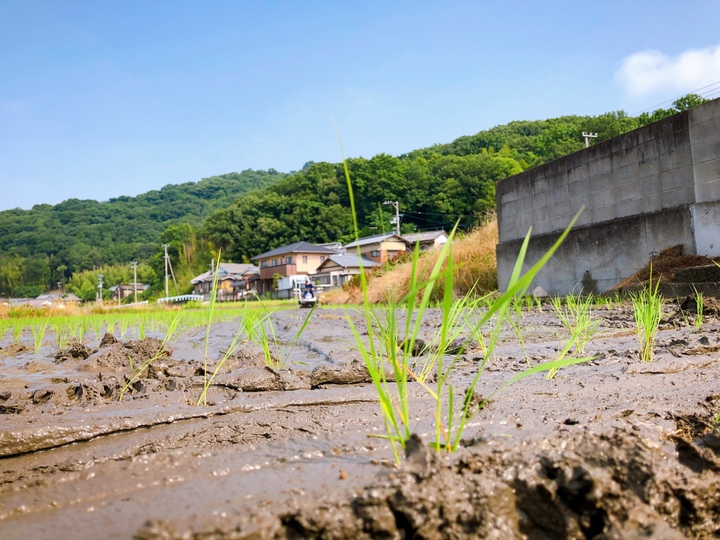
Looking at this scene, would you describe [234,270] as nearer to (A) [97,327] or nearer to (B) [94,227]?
(B) [94,227]

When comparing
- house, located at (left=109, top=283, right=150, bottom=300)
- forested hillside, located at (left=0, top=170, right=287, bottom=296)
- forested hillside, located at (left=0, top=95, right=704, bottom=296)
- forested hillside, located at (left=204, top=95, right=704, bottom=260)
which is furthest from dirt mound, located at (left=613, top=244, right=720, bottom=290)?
house, located at (left=109, top=283, right=150, bottom=300)

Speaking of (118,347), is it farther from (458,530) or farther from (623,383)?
(458,530)

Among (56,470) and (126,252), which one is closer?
(56,470)

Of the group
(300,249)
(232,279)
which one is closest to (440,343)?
(300,249)

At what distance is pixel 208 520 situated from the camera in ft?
2.98

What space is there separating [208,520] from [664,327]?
13.6 feet

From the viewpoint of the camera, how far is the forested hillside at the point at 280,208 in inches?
1652

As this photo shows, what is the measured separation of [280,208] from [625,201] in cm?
6068

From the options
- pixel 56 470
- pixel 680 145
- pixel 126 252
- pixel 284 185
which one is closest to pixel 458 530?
pixel 56 470

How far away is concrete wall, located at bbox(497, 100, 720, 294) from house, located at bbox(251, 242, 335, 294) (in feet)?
146

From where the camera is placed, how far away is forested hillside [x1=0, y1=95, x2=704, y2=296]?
42.0 meters

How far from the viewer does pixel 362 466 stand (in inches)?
46.5

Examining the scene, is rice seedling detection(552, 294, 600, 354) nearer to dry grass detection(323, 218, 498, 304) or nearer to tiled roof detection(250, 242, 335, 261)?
dry grass detection(323, 218, 498, 304)

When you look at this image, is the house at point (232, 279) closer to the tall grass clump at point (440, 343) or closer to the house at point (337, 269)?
the house at point (337, 269)
